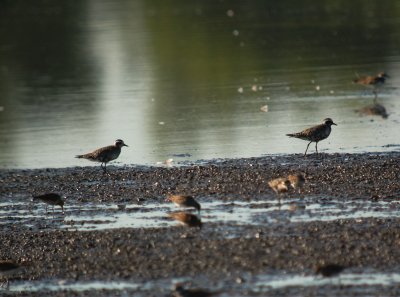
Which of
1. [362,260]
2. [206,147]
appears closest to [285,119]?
[206,147]

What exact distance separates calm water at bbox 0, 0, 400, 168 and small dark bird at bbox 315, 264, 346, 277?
860cm

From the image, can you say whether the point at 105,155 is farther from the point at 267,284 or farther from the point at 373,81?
the point at 373,81

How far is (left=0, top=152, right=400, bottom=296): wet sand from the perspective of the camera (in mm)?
12859

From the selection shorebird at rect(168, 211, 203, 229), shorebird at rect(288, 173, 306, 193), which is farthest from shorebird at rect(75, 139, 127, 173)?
shorebird at rect(168, 211, 203, 229)

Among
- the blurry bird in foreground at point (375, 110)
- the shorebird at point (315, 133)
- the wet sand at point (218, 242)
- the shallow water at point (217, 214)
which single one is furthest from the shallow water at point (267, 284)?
the blurry bird in foreground at point (375, 110)

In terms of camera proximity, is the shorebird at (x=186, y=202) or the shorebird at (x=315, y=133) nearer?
the shorebird at (x=186, y=202)

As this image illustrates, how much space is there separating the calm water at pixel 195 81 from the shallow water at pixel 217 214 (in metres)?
4.63

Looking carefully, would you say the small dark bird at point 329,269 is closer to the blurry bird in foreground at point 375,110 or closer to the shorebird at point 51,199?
the shorebird at point 51,199

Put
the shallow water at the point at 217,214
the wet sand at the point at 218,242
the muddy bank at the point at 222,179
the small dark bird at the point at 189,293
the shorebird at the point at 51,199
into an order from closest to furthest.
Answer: the small dark bird at the point at 189,293 → the wet sand at the point at 218,242 → the shallow water at the point at 217,214 → the shorebird at the point at 51,199 → the muddy bank at the point at 222,179

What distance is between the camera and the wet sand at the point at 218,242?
42.2 ft

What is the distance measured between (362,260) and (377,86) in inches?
663

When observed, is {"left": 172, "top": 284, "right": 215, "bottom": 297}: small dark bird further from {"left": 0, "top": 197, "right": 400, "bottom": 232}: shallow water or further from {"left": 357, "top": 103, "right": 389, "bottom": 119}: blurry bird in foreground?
{"left": 357, "top": 103, "right": 389, "bottom": 119}: blurry bird in foreground

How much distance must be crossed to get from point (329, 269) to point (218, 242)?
6.43ft

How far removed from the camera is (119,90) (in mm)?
33688
